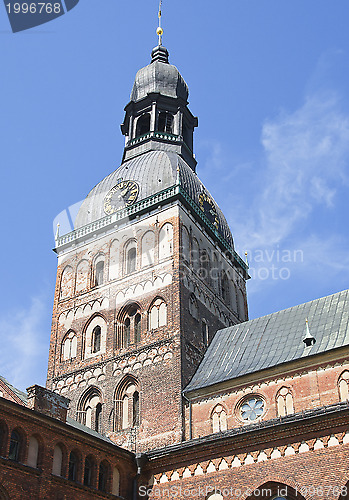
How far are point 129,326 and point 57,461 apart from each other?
430 inches

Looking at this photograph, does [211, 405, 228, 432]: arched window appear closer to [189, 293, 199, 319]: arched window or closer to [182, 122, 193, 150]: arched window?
[189, 293, 199, 319]: arched window

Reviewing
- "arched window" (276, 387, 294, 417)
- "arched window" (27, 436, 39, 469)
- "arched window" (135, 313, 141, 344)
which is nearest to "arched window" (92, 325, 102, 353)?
"arched window" (135, 313, 141, 344)

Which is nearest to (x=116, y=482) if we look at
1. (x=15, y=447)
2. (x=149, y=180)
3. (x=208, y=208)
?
(x=15, y=447)

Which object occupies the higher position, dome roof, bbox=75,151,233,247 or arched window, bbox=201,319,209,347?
dome roof, bbox=75,151,233,247

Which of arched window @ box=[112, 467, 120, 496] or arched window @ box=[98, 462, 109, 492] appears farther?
arched window @ box=[112, 467, 120, 496]

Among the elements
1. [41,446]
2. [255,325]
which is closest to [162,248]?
[255,325]

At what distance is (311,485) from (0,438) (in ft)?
31.7

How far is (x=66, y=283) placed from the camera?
35406 mm

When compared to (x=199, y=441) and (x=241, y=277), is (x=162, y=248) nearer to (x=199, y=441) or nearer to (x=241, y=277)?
(x=241, y=277)

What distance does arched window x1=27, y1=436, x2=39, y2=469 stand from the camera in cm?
2052

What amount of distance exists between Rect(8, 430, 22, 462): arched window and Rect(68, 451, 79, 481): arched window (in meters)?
2.34

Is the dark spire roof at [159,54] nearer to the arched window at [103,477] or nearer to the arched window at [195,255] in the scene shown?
the arched window at [195,255]

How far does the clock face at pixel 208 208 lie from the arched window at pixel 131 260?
15.7ft

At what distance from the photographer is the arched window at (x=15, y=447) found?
20.1 metres
